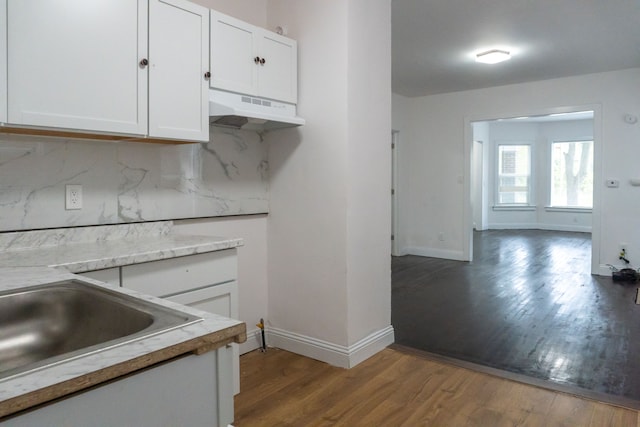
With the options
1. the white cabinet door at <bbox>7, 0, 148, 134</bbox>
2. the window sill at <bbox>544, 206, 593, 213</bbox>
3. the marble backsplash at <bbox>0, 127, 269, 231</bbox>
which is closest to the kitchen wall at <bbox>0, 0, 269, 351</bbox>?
the marble backsplash at <bbox>0, 127, 269, 231</bbox>

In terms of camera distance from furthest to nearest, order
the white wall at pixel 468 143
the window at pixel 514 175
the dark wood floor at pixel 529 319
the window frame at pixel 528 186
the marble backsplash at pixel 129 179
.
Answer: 1. the window at pixel 514 175
2. the window frame at pixel 528 186
3. the white wall at pixel 468 143
4. the dark wood floor at pixel 529 319
5. the marble backsplash at pixel 129 179

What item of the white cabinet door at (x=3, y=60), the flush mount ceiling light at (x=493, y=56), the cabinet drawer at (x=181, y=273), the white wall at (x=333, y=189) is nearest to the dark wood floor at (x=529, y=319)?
the white wall at (x=333, y=189)

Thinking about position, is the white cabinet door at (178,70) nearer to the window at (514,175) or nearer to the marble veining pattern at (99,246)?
the marble veining pattern at (99,246)

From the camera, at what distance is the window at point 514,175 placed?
1072 centimetres

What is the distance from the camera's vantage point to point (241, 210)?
297 centimetres

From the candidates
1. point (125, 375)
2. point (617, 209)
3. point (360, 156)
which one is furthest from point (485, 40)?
point (125, 375)

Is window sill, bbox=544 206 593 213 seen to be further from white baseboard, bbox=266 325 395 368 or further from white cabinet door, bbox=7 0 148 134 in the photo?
white cabinet door, bbox=7 0 148 134

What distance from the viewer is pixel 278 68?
2791 millimetres

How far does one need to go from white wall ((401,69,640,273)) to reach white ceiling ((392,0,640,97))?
267 millimetres

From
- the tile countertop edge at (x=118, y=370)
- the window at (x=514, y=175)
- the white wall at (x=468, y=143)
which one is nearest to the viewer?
the tile countertop edge at (x=118, y=370)

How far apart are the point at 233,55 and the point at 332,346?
1883 millimetres

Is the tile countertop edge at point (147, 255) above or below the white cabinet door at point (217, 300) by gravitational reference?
above

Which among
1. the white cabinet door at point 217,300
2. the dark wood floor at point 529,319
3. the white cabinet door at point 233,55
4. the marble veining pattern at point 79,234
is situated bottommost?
the dark wood floor at point 529,319

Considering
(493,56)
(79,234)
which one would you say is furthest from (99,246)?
(493,56)
